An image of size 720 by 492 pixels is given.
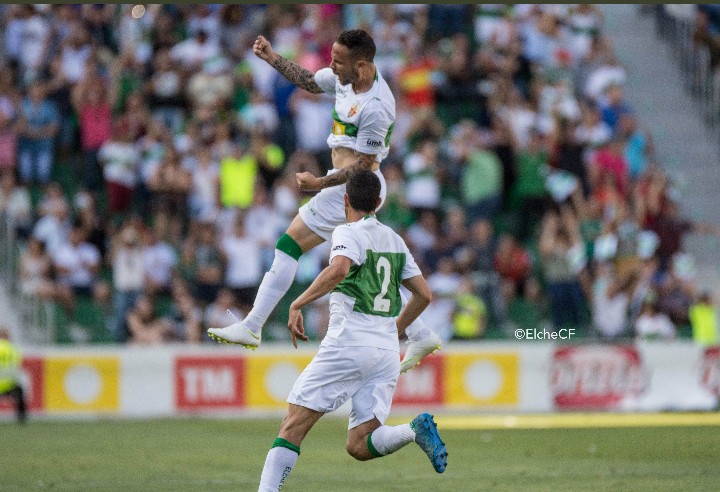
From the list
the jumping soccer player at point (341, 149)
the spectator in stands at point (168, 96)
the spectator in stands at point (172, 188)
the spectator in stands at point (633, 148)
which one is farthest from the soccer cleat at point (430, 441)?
the spectator in stands at point (633, 148)

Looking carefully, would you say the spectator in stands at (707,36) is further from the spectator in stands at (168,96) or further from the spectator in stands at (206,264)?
the spectator in stands at (206,264)

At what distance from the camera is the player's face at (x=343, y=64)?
32.3 feet

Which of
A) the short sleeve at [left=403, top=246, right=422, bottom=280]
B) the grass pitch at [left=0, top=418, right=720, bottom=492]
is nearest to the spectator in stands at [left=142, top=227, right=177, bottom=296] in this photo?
the grass pitch at [left=0, top=418, right=720, bottom=492]

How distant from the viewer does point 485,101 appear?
883 inches

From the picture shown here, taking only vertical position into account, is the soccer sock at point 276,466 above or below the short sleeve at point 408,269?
below

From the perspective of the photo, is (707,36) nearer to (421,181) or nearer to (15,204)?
(421,181)

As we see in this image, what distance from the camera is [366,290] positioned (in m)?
8.79

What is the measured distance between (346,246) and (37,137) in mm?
13351

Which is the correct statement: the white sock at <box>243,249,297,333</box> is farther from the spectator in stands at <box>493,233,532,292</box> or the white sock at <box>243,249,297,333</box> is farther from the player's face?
the spectator in stands at <box>493,233,532,292</box>

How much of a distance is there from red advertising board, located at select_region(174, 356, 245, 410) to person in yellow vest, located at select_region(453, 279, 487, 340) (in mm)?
3080

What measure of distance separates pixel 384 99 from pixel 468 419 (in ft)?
28.2

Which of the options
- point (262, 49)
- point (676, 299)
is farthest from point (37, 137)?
point (262, 49)

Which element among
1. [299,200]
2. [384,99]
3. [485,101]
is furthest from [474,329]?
[384,99]

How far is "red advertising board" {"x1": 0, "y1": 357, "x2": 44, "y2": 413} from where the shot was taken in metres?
18.1
